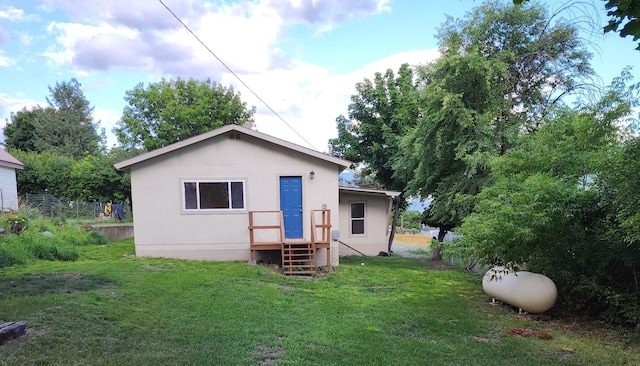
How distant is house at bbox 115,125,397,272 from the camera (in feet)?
32.0

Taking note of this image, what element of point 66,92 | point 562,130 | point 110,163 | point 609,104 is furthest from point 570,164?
point 66,92

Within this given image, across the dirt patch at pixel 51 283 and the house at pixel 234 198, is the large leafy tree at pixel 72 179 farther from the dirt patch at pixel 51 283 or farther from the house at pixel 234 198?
the dirt patch at pixel 51 283

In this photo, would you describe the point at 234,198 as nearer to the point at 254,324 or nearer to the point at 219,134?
the point at 219,134

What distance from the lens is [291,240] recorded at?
9844 mm

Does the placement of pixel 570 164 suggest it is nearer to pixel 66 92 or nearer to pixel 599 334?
pixel 599 334

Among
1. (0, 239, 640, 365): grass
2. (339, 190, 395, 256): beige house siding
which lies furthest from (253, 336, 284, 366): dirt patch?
(339, 190, 395, 256): beige house siding

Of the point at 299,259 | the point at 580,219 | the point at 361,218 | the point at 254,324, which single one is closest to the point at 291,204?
the point at 299,259

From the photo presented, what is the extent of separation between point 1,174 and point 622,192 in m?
21.1

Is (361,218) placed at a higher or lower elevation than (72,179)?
lower

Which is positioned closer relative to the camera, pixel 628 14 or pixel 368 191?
pixel 628 14

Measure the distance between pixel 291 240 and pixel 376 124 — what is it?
477 inches

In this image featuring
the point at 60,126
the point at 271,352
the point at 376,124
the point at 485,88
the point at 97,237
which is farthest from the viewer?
the point at 60,126

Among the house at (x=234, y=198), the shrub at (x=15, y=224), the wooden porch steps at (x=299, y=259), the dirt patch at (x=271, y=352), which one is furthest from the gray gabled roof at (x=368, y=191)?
the shrub at (x=15, y=224)

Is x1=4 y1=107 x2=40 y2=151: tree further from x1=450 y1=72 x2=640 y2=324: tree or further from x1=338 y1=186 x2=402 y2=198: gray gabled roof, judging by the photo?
x1=450 y1=72 x2=640 y2=324: tree
